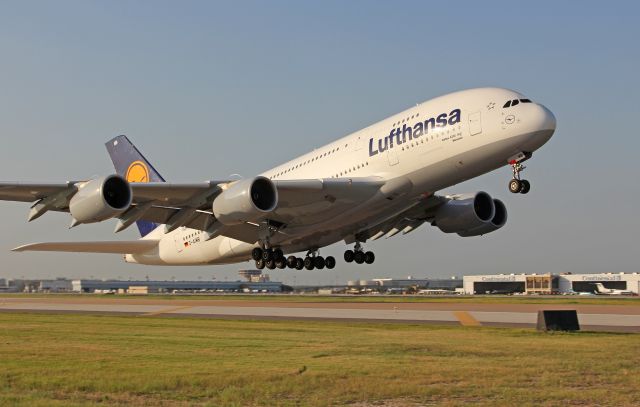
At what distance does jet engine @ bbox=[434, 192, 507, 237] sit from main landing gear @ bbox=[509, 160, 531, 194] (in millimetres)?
9434

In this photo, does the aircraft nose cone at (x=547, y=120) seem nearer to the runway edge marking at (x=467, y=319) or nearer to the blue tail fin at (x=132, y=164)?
the runway edge marking at (x=467, y=319)

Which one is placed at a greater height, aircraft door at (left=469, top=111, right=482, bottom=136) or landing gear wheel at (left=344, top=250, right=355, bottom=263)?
aircraft door at (left=469, top=111, right=482, bottom=136)

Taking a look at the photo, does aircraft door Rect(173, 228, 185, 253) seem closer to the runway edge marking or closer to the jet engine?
the jet engine

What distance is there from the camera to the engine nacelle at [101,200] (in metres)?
29.2

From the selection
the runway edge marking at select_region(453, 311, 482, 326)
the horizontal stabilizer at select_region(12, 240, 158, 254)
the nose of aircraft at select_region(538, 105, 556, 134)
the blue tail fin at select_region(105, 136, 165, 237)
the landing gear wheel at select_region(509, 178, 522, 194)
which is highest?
the blue tail fin at select_region(105, 136, 165, 237)

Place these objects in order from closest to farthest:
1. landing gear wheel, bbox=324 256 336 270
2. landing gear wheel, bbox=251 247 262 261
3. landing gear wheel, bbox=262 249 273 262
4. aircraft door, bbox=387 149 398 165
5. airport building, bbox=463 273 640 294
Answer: aircraft door, bbox=387 149 398 165 → landing gear wheel, bbox=262 249 273 262 → landing gear wheel, bbox=251 247 262 261 → landing gear wheel, bbox=324 256 336 270 → airport building, bbox=463 273 640 294

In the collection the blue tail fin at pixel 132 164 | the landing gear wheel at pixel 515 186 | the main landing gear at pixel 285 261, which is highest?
the blue tail fin at pixel 132 164

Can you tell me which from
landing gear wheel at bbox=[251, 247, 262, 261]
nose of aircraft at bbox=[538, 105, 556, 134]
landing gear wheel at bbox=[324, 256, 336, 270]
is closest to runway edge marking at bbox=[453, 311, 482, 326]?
landing gear wheel at bbox=[324, 256, 336, 270]

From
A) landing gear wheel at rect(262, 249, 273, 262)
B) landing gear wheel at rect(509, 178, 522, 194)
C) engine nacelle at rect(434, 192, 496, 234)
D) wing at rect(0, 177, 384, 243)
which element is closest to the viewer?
landing gear wheel at rect(509, 178, 522, 194)

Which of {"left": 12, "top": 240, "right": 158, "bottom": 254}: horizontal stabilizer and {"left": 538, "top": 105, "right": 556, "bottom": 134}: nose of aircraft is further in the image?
{"left": 12, "top": 240, "right": 158, "bottom": 254}: horizontal stabilizer

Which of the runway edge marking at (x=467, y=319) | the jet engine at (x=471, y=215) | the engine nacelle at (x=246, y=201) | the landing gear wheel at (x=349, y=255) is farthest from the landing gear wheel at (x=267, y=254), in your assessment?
the runway edge marking at (x=467, y=319)

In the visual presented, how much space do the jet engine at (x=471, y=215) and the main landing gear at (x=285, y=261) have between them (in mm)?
6984

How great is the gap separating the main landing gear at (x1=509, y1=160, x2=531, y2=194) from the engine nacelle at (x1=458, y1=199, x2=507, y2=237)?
34.7 ft

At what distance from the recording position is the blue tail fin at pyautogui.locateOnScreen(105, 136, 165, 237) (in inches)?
1988
